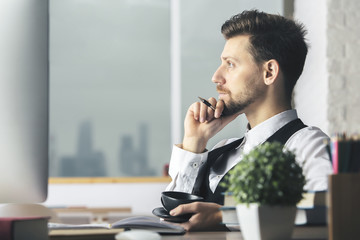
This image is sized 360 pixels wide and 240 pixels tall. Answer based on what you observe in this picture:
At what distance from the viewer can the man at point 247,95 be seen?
1.74 metres

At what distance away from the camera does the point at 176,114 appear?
177 inches

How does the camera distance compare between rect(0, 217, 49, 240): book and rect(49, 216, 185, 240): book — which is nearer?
rect(0, 217, 49, 240): book

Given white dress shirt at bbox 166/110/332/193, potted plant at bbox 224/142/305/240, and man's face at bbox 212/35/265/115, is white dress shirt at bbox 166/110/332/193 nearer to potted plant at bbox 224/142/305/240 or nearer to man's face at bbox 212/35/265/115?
man's face at bbox 212/35/265/115

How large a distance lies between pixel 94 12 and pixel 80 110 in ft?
2.99

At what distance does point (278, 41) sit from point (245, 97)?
24 cm

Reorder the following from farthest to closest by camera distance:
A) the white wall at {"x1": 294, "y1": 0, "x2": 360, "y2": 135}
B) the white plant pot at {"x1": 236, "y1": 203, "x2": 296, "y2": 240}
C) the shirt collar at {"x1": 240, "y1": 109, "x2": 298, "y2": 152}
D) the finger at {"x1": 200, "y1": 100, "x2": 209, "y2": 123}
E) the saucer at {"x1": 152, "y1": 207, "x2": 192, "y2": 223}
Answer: the white wall at {"x1": 294, "y1": 0, "x2": 360, "y2": 135} → the finger at {"x1": 200, "y1": 100, "x2": 209, "y2": 123} → the shirt collar at {"x1": 240, "y1": 109, "x2": 298, "y2": 152} → the saucer at {"x1": 152, "y1": 207, "x2": 192, "y2": 223} → the white plant pot at {"x1": 236, "y1": 203, "x2": 296, "y2": 240}

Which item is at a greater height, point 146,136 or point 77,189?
point 146,136

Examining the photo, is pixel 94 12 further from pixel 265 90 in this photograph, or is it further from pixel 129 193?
pixel 265 90

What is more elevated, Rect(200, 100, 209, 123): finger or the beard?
the beard

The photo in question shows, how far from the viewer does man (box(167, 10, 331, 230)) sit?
5.70ft

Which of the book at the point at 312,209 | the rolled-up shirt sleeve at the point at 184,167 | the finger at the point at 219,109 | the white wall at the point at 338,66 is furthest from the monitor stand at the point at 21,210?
the white wall at the point at 338,66

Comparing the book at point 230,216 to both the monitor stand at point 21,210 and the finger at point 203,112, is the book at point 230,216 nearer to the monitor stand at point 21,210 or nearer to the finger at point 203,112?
the monitor stand at point 21,210

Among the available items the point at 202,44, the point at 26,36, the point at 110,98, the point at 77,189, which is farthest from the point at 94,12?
the point at 26,36

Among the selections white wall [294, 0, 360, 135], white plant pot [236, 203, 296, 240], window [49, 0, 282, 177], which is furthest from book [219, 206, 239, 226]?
window [49, 0, 282, 177]
